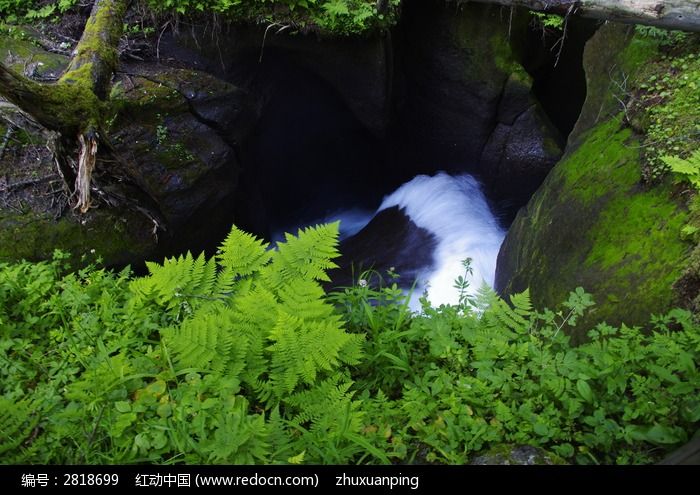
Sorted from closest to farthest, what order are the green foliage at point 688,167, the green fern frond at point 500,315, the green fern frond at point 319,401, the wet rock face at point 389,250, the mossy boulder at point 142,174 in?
the green fern frond at point 319,401
the green fern frond at point 500,315
the green foliage at point 688,167
the mossy boulder at point 142,174
the wet rock face at point 389,250

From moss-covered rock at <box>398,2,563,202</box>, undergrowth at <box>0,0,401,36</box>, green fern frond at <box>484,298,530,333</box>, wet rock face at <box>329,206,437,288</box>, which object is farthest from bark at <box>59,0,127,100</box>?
moss-covered rock at <box>398,2,563,202</box>

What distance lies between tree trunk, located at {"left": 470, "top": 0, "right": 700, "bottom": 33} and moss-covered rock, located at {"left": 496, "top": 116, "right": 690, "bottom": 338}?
3.45 feet

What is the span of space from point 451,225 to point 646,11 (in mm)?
3932

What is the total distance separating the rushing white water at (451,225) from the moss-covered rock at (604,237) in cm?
96

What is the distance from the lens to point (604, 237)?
14.8 feet

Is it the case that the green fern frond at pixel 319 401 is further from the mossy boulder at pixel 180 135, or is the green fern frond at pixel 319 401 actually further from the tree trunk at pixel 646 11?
the tree trunk at pixel 646 11

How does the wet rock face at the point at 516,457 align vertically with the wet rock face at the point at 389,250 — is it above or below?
below

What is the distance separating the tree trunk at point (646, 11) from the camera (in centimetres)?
493

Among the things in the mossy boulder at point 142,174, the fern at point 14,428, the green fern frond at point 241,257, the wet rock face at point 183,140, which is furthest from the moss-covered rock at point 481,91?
the fern at point 14,428

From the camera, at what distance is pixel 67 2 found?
7148 millimetres

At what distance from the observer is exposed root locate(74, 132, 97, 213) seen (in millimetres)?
4832

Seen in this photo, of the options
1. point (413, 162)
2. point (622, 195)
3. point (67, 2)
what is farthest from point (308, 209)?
→ point (622, 195)

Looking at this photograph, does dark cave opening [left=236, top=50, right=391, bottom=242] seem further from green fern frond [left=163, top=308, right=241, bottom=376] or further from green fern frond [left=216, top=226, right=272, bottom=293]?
green fern frond [left=163, top=308, right=241, bottom=376]
